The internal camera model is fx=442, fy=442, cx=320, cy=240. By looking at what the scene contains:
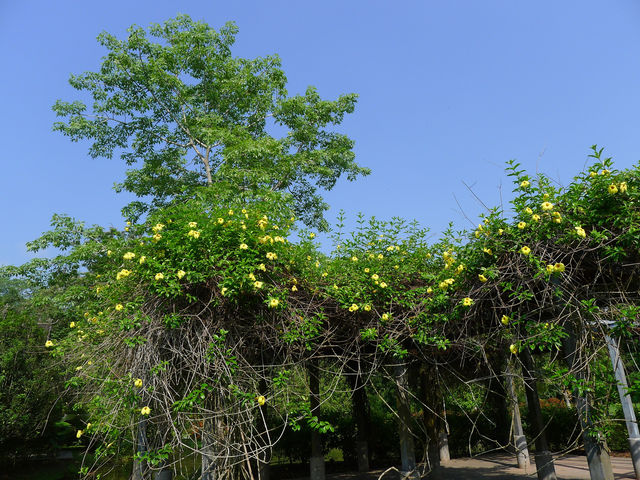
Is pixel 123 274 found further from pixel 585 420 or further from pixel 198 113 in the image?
pixel 198 113

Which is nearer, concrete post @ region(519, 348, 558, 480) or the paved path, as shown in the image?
concrete post @ region(519, 348, 558, 480)

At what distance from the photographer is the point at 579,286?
3.79 m

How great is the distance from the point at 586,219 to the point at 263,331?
2.99 metres

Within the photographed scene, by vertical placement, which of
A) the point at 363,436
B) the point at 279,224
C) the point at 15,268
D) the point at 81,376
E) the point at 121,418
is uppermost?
the point at 15,268

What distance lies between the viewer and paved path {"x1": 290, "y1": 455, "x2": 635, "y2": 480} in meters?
9.17

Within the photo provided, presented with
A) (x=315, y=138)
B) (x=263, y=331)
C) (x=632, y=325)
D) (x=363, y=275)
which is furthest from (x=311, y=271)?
(x=315, y=138)

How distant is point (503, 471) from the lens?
10672mm

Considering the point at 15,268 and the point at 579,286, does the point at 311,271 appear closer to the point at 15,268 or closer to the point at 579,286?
the point at 579,286

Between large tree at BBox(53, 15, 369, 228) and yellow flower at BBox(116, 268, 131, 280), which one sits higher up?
large tree at BBox(53, 15, 369, 228)

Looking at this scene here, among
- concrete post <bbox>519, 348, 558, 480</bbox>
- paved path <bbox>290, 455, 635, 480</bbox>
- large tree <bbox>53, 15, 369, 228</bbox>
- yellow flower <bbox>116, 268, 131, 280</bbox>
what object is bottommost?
paved path <bbox>290, 455, 635, 480</bbox>

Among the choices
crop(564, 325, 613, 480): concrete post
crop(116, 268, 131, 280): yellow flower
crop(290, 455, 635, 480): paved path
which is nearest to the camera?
crop(564, 325, 613, 480): concrete post

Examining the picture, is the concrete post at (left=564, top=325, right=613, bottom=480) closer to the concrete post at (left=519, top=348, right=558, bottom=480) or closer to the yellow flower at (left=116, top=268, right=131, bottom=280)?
the concrete post at (left=519, top=348, right=558, bottom=480)

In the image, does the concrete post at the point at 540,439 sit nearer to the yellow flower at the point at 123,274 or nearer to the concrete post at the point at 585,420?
the concrete post at the point at 585,420

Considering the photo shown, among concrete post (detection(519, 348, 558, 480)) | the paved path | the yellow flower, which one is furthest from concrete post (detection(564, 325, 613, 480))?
the paved path
